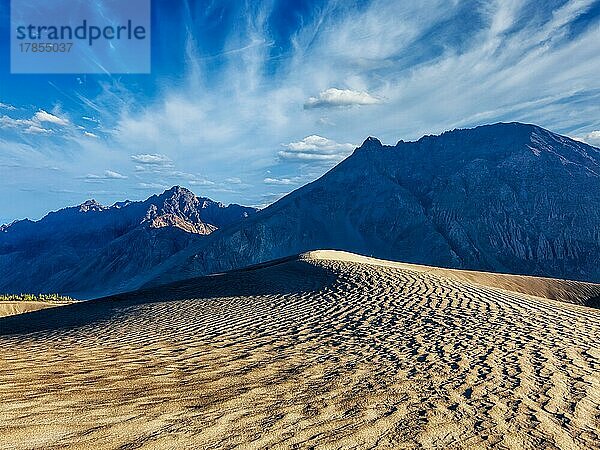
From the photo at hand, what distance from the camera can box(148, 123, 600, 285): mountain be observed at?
94375mm

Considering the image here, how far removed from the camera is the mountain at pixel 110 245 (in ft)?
375

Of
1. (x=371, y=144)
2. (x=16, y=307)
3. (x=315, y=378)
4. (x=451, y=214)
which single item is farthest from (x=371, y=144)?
(x=315, y=378)

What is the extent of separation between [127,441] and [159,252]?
4784 inches

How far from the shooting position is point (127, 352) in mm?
8023

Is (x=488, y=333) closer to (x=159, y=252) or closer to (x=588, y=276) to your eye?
(x=588, y=276)

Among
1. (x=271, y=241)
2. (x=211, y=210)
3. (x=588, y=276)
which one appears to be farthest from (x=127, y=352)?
(x=211, y=210)

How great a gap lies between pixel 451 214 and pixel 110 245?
9854 cm

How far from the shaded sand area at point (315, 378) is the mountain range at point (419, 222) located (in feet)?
247

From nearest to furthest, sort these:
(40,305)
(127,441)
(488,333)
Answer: (127,441) → (488,333) → (40,305)

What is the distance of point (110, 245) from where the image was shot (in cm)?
12412

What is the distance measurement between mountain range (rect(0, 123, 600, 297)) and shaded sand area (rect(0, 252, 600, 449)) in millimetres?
75428

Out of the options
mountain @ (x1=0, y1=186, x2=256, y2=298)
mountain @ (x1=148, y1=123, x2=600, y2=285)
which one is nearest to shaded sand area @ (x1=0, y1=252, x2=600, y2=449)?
mountain @ (x1=148, y1=123, x2=600, y2=285)

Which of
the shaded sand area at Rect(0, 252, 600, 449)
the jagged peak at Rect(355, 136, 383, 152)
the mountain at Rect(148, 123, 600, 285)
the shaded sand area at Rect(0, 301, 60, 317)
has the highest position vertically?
the jagged peak at Rect(355, 136, 383, 152)

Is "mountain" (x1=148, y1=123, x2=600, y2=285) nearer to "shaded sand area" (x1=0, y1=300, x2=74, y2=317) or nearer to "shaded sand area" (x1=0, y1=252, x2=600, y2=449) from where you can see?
"shaded sand area" (x1=0, y1=300, x2=74, y2=317)
